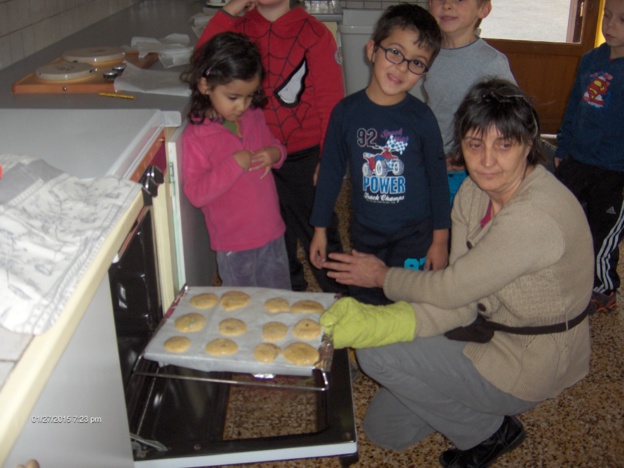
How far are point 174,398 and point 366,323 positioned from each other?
0.46 meters

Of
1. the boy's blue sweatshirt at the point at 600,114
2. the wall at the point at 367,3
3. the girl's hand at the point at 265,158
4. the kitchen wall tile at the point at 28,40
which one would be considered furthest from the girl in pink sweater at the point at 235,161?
the wall at the point at 367,3

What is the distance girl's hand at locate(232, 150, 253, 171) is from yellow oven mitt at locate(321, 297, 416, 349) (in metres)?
0.45

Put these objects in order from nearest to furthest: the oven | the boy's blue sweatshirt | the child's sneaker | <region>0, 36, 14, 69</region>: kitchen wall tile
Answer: the oven → <region>0, 36, 14, 69</region>: kitchen wall tile → the boy's blue sweatshirt → the child's sneaker

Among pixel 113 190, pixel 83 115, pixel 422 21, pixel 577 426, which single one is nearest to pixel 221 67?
pixel 83 115

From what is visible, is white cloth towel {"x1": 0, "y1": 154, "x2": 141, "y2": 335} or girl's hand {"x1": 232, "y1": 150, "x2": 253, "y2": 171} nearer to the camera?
white cloth towel {"x1": 0, "y1": 154, "x2": 141, "y2": 335}

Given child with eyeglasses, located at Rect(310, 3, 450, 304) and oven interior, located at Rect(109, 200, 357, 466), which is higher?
child with eyeglasses, located at Rect(310, 3, 450, 304)

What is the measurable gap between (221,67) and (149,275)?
1.72ft

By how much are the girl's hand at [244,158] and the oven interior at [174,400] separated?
301 mm

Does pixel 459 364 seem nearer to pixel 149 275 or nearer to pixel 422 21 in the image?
pixel 149 275

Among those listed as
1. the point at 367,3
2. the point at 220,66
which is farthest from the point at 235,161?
the point at 367,3

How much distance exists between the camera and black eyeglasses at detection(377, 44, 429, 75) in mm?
1523

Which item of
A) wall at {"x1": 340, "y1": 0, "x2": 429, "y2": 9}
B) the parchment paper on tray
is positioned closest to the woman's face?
the parchment paper on tray

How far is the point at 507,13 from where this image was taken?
491cm

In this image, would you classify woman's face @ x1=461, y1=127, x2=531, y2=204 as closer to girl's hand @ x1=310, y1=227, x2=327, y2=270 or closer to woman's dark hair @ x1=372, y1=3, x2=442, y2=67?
woman's dark hair @ x1=372, y1=3, x2=442, y2=67
